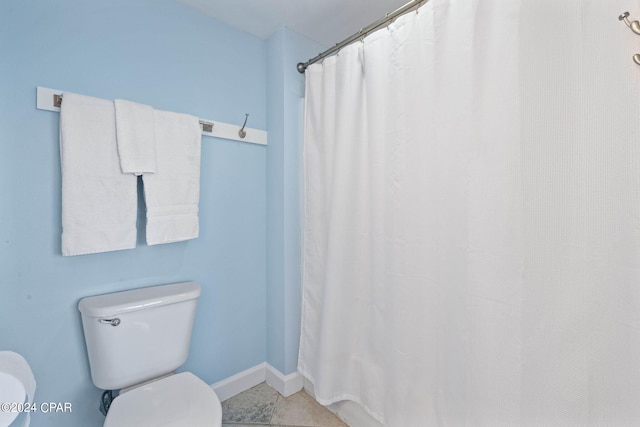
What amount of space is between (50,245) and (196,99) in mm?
936

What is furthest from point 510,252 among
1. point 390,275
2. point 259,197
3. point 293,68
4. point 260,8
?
point 260,8

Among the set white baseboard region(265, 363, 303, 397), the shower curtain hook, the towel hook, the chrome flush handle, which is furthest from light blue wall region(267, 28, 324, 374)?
the shower curtain hook

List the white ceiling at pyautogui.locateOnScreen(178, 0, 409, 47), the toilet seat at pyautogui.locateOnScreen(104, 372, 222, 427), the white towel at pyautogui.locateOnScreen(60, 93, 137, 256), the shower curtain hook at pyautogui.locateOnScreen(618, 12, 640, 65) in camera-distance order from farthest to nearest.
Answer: the white ceiling at pyautogui.locateOnScreen(178, 0, 409, 47) → the white towel at pyautogui.locateOnScreen(60, 93, 137, 256) → the toilet seat at pyautogui.locateOnScreen(104, 372, 222, 427) → the shower curtain hook at pyautogui.locateOnScreen(618, 12, 640, 65)

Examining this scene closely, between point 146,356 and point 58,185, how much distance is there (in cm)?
81

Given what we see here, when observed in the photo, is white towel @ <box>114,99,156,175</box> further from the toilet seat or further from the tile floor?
the tile floor

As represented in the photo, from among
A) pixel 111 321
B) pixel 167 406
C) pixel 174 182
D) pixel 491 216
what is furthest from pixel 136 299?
pixel 491 216

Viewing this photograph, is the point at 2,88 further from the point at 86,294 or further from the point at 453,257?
the point at 453,257

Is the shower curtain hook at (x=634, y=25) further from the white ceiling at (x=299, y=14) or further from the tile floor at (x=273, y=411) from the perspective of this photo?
the tile floor at (x=273, y=411)

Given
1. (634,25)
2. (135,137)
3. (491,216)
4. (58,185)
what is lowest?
(491,216)

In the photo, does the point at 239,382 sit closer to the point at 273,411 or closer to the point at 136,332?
the point at 273,411

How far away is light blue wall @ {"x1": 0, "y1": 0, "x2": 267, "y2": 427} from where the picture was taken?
1.09 m

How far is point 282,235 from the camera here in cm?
172

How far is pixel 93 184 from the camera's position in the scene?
1.16 m

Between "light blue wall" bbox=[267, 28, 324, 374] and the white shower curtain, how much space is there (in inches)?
14.7
